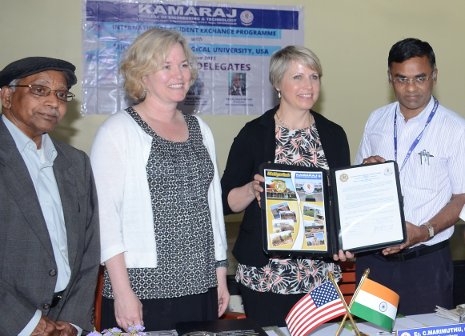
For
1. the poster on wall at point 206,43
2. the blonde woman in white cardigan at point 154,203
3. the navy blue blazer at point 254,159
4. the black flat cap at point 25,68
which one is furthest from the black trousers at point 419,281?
the poster on wall at point 206,43

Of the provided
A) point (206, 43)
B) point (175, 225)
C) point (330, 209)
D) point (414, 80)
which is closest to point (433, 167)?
point (414, 80)

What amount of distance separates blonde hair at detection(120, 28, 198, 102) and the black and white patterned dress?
14 centimetres

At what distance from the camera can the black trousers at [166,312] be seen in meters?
2.71

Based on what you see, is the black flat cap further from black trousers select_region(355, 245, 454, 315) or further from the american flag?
black trousers select_region(355, 245, 454, 315)

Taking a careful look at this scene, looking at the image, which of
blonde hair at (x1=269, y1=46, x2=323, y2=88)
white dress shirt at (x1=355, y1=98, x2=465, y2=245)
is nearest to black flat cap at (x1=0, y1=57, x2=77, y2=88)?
blonde hair at (x1=269, y1=46, x2=323, y2=88)

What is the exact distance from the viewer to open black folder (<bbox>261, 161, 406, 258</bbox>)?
2.78 metres

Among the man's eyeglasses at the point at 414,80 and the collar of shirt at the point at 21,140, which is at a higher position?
the man's eyeglasses at the point at 414,80

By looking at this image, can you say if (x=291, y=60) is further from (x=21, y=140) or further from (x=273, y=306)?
(x=21, y=140)

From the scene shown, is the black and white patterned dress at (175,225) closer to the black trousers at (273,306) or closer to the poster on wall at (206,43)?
the black trousers at (273,306)

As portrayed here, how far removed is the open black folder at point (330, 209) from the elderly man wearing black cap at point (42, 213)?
2.66ft

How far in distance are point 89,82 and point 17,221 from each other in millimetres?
2803

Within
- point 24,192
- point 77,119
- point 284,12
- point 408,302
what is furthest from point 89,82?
point 408,302

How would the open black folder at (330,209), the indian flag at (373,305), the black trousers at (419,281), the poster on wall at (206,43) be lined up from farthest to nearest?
the poster on wall at (206,43)
the black trousers at (419,281)
the open black folder at (330,209)
the indian flag at (373,305)

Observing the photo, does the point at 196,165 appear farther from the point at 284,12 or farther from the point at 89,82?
the point at 284,12
